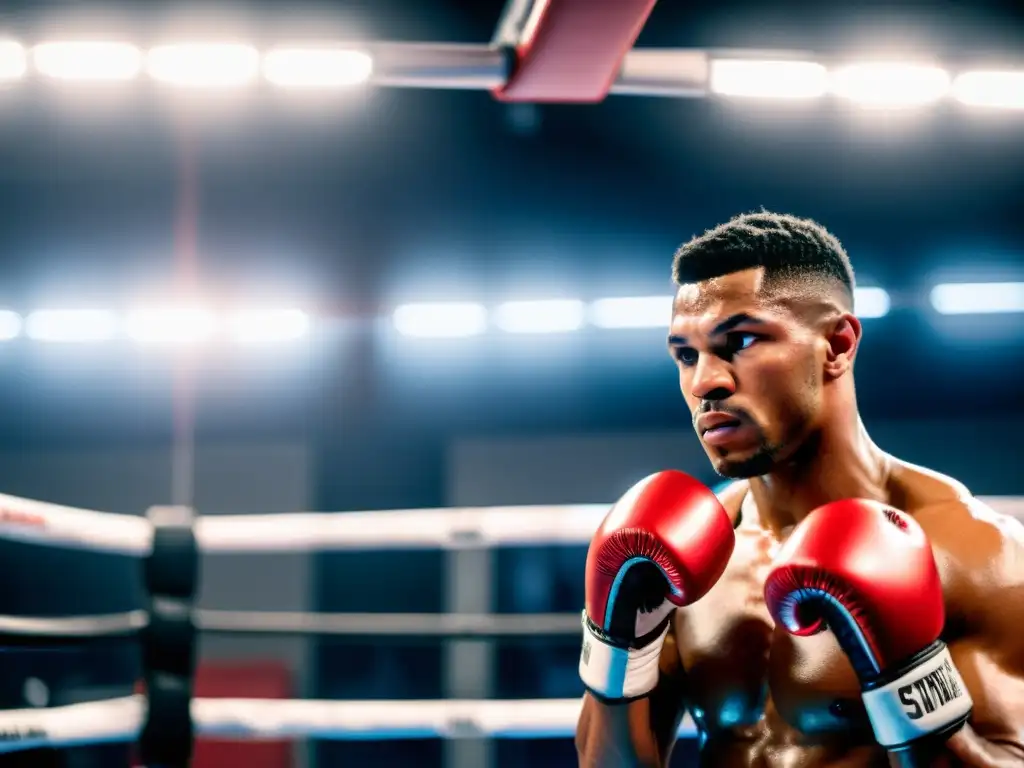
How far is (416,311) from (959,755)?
528 centimetres

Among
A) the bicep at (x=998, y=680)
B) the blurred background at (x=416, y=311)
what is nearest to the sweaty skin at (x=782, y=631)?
the bicep at (x=998, y=680)

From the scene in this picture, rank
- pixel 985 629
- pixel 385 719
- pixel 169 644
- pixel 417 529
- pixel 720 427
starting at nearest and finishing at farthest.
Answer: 1. pixel 985 629
2. pixel 720 427
3. pixel 169 644
4. pixel 385 719
5. pixel 417 529

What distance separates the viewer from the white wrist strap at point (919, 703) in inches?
40.9

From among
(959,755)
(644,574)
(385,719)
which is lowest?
(959,755)

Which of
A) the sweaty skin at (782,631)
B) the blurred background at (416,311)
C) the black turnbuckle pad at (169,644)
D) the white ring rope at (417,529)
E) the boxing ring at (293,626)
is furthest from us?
the blurred background at (416,311)

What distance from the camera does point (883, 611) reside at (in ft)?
3.51

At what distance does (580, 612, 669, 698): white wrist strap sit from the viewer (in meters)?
1.27

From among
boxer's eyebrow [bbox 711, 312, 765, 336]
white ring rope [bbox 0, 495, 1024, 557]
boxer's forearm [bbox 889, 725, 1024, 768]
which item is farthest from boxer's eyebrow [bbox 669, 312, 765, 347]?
white ring rope [bbox 0, 495, 1024, 557]

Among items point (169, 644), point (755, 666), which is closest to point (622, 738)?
point (755, 666)

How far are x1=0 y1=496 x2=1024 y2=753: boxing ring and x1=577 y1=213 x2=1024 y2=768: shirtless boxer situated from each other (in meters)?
0.61

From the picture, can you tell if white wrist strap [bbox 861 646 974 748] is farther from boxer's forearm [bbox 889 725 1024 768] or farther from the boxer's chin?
the boxer's chin

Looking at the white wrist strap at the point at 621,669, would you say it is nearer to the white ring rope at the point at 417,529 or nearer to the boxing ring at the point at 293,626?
the boxing ring at the point at 293,626

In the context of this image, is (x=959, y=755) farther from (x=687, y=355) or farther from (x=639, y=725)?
(x=687, y=355)

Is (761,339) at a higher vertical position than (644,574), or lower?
higher
